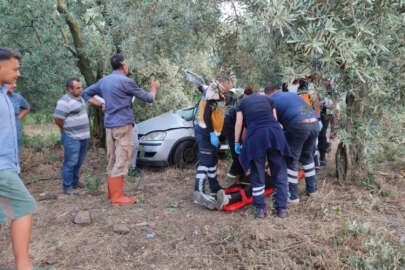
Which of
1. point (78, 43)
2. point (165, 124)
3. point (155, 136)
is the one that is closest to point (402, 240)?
point (155, 136)

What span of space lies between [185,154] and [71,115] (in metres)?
2.35

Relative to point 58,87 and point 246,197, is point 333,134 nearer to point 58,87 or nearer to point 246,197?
point 246,197

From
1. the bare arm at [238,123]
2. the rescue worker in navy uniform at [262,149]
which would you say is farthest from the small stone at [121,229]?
the bare arm at [238,123]

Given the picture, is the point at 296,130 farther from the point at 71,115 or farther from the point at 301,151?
the point at 71,115

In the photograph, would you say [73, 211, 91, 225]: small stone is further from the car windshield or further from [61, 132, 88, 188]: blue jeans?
the car windshield

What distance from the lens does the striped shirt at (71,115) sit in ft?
17.0

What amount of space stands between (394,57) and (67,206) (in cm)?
445

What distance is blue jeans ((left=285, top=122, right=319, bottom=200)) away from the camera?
4559 mm

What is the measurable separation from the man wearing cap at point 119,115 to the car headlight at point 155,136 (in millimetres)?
1658

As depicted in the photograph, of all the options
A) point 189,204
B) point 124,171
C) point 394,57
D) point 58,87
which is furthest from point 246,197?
point 58,87

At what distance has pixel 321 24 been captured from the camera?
9.20 feet

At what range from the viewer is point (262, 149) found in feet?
13.8

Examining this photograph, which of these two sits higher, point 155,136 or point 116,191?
point 155,136

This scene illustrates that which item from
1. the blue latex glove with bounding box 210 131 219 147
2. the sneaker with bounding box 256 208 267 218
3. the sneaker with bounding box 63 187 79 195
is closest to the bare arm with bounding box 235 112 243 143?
the blue latex glove with bounding box 210 131 219 147
